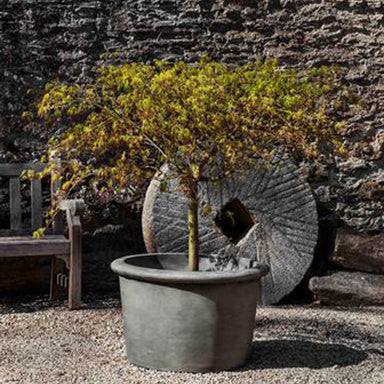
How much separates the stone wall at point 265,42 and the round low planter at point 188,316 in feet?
6.55

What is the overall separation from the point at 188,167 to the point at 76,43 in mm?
2022

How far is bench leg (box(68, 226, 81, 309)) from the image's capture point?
13.3 ft

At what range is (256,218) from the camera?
4480 mm

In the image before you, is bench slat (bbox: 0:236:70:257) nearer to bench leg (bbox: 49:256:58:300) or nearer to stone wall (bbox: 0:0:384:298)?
bench leg (bbox: 49:256:58:300)

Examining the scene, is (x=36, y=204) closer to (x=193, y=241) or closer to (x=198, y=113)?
(x=193, y=241)

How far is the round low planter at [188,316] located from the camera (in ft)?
9.39

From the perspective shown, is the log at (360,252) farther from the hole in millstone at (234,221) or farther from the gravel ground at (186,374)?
the hole in millstone at (234,221)

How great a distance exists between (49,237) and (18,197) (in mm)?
366

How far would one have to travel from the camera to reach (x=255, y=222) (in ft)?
14.7

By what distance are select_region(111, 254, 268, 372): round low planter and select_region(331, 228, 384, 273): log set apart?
1.79 m

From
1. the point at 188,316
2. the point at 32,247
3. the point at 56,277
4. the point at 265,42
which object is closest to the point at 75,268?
the point at 32,247

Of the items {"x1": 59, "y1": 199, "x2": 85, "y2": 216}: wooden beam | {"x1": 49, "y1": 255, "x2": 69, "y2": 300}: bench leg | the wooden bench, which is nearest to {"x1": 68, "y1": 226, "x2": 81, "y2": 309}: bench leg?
the wooden bench

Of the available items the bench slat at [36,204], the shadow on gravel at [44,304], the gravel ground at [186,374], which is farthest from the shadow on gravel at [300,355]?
the bench slat at [36,204]

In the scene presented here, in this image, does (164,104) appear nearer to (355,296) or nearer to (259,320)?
(259,320)
